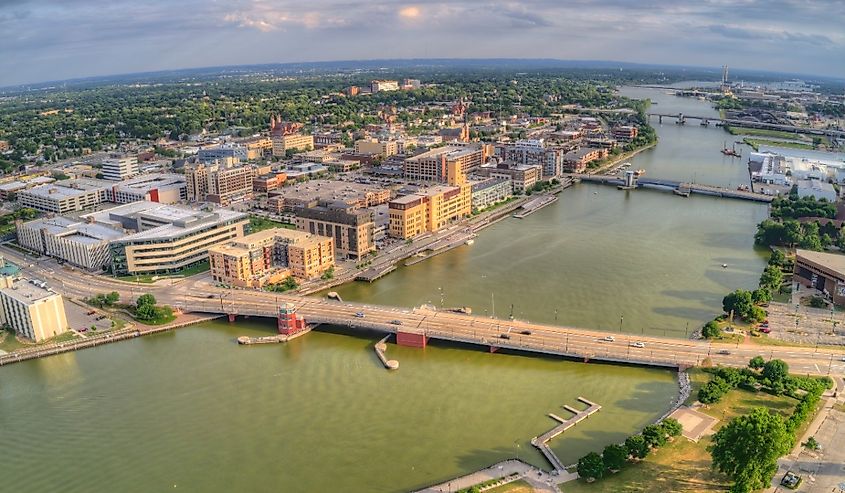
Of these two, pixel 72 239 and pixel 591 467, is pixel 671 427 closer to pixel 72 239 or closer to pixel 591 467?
pixel 591 467

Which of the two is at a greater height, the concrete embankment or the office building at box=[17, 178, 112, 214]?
the office building at box=[17, 178, 112, 214]

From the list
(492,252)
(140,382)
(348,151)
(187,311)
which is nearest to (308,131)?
(348,151)

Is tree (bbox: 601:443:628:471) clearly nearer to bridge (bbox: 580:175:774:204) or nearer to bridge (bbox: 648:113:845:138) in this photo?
bridge (bbox: 580:175:774:204)

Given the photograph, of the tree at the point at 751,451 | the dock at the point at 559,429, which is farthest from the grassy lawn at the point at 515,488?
the tree at the point at 751,451

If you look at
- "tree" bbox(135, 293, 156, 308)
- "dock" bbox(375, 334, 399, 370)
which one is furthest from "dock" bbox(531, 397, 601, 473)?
"tree" bbox(135, 293, 156, 308)

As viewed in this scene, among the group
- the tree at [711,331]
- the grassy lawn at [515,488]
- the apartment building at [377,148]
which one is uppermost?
the apartment building at [377,148]

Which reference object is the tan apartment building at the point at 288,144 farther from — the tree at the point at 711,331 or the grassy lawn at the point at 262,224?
the tree at the point at 711,331

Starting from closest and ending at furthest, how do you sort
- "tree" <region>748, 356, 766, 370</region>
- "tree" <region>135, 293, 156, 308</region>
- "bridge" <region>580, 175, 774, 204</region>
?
"tree" <region>748, 356, 766, 370</region>, "tree" <region>135, 293, 156, 308</region>, "bridge" <region>580, 175, 774, 204</region>
